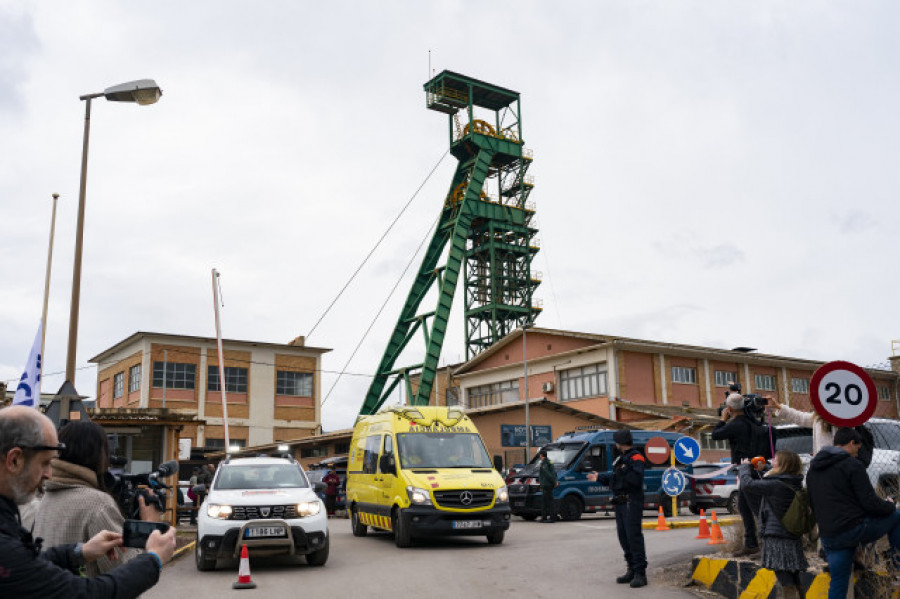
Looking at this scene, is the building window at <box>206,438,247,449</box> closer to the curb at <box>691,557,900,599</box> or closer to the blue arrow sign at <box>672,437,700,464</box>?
the blue arrow sign at <box>672,437,700,464</box>

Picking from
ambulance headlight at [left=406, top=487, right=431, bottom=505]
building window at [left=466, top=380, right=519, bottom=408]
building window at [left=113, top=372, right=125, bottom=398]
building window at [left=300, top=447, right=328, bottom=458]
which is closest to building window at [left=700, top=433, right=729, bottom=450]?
building window at [left=466, top=380, right=519, bottom=408]

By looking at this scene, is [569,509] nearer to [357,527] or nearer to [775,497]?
[357,527]

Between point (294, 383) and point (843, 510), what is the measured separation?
5098 cm

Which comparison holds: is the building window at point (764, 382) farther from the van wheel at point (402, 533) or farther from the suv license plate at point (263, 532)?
the suv license plate at point (263, 532)

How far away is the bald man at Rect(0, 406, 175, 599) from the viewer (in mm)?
2717

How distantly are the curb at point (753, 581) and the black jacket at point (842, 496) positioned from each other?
3.45 feet

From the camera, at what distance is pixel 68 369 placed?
1389 cm

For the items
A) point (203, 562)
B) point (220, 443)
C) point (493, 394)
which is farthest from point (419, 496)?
point (220, 443)

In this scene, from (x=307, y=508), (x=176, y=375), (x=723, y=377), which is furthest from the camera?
(x=176, y=375)

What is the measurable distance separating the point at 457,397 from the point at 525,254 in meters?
12.5

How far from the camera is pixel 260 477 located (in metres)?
13.7

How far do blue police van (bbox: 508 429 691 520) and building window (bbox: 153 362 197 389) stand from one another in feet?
110

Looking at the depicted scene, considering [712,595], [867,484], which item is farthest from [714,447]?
[867,484]

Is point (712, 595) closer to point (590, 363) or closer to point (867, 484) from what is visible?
point (867, 484)
